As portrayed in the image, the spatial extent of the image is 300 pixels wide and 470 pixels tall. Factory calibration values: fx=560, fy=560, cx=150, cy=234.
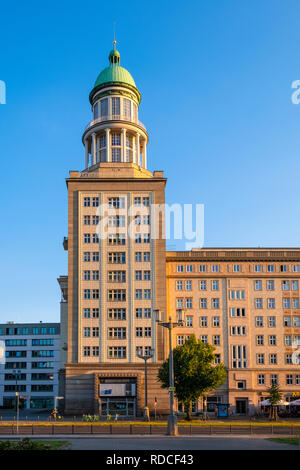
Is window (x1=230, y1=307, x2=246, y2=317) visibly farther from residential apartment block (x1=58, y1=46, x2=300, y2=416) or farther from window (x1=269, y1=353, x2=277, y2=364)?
window (x1=269, y1=353, x2=277, y2=364)

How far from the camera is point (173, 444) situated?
34.2 meters

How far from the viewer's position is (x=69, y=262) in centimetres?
8206

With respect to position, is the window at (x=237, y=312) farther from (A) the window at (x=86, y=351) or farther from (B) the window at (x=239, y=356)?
(A) the window at (x=86, y=351)

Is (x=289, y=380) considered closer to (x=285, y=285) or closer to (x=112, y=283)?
(x=285, y=285)

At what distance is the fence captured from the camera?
45.7m

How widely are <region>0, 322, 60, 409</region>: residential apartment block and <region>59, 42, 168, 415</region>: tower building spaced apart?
64851 millimetres

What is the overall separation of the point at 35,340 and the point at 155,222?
7632 centimetres

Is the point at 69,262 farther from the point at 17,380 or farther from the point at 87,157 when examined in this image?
the point at 17,380

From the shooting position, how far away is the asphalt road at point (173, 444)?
3222 cm

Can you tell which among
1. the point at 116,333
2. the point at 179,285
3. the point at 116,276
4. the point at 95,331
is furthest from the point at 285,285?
the point at 95,331

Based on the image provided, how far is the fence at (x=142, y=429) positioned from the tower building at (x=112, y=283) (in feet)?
73.4

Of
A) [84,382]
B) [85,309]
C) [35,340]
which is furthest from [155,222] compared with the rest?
[35,340]

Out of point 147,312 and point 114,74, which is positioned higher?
point 114,74

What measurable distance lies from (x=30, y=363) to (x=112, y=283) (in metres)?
73.8
